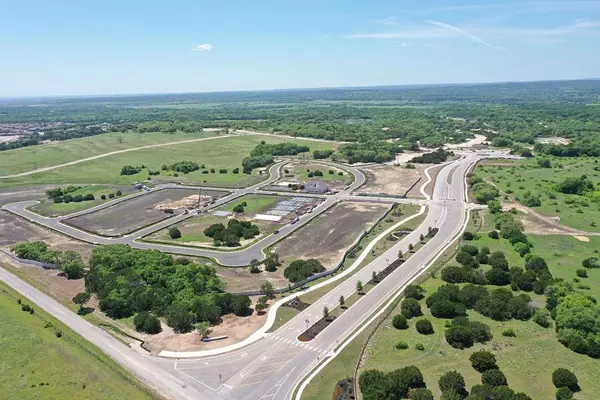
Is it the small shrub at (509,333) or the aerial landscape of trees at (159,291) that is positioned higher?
the aerial landscape of trees at (159,291)

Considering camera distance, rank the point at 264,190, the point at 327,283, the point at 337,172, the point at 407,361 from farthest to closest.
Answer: the point at 337,172
the point at 264,190
the point at 327,283
the point at 407,361

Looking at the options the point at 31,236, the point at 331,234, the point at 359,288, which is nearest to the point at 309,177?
the point at 331,234

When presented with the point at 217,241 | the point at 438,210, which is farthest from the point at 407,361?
the point at 438,210

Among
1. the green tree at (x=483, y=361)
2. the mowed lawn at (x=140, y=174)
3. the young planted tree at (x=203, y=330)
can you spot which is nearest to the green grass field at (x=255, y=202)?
the mowed lawn at (x=140, y=174)

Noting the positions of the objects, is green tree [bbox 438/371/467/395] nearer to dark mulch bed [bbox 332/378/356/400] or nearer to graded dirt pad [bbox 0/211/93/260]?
dark mulch bed [bbox 332/378/356/400]

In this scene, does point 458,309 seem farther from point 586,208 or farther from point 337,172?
point 337,172

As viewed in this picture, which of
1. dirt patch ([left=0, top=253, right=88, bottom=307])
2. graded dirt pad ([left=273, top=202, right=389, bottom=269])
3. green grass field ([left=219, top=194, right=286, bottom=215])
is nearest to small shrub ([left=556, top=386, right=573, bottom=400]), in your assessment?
graded dirt pad ([left=273, top=202, right=389, bottom=269])

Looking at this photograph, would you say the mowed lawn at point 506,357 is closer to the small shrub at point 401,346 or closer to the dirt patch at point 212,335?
the small shrub at point 401,346
